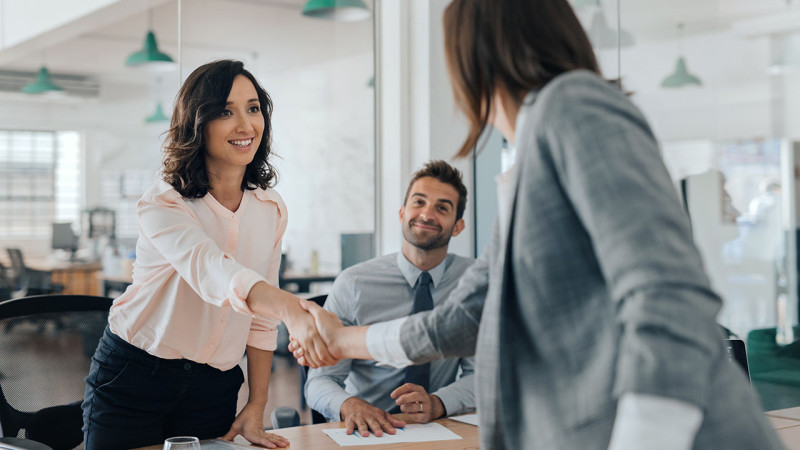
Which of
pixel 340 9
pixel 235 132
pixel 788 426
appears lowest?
pixel 788 426

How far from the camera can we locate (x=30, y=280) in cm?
363

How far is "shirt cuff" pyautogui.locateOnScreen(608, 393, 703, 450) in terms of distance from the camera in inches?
29.6

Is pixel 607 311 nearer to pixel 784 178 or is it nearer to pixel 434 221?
pixel 434 221

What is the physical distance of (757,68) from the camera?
9.96 feet

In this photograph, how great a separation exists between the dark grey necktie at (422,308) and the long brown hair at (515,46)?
150cm

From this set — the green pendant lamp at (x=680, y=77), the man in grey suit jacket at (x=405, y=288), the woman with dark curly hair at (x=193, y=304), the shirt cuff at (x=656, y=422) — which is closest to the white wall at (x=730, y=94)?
the green pendant lamp at (x=680, y=77)

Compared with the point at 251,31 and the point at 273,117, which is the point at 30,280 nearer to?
the point at 273,117

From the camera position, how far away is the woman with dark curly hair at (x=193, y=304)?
1.72 metres

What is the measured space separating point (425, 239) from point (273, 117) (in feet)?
3.76

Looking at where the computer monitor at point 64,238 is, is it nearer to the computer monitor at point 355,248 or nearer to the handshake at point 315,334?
the computer monitor at point 355,248

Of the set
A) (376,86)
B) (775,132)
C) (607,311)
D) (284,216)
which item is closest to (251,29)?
(376,86)

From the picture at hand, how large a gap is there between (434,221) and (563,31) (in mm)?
1699

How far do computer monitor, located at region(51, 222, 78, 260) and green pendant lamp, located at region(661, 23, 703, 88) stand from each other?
2.65m

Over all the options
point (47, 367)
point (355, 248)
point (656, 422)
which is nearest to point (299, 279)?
point (355, 248)
